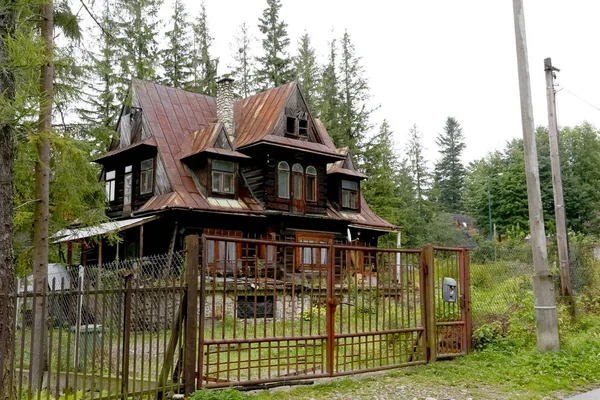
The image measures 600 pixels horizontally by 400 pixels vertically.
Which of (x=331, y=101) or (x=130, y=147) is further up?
(x=331, y=101)

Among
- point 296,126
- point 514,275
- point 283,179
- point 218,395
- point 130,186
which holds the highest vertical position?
point 296,126

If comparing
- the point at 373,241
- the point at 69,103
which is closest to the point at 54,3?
the point at 69,103

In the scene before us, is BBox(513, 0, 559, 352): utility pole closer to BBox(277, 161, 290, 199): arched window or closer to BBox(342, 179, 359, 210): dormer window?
BBox(277, 161, 290, 199): arched window

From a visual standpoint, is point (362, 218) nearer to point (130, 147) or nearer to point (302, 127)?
point (302, 127)

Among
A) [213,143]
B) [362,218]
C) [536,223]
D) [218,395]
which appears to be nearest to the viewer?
[218,395]

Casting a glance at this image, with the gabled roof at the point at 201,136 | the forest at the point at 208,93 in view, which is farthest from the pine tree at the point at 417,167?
the gabled roof at the point at 201,136

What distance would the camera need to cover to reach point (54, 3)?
1273 centimetres

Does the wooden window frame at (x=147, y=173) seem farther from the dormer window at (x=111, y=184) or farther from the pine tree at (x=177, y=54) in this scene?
the pine tree at (x=177, y=54)

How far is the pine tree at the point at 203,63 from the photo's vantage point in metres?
38.8

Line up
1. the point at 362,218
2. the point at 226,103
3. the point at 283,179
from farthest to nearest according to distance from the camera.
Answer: the point at 362,218, the point at 226,103, the point at 283,179

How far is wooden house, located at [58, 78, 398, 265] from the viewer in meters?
23.0

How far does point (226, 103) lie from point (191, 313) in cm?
A: 1999

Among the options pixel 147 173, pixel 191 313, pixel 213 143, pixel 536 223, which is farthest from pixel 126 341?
pixel 147 173

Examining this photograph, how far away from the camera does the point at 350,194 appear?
29922 millimetres
